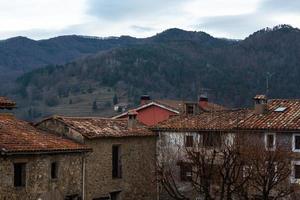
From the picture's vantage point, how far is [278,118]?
116ft

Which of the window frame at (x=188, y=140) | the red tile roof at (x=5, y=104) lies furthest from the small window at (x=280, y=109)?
the red tile roof at (x=5, y=104)

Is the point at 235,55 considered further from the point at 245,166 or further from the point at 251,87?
the point at 245,166

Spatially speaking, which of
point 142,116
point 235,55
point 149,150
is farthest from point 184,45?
A: point 149,150

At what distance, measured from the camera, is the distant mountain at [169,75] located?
122744 millimetres

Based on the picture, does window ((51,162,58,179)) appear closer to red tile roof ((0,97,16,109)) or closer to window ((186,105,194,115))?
red tile roof ((0,97,16,109))

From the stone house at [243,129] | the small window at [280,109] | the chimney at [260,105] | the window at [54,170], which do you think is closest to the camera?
the window at [54,170]

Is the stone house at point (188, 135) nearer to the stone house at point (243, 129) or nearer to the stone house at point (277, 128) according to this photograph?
the stone house at point (243, 129)

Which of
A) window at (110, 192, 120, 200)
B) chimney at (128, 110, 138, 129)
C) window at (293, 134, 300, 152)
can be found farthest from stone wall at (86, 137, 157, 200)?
window at (293, 134, 300, 152)

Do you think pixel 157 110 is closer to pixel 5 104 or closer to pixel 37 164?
pixel 5 104

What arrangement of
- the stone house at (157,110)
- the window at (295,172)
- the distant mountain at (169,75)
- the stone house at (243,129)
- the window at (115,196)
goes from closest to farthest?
the window at (295,172)
the stone house at (243,129)
the window at (115,196)
the stone house at (157,110)
the distant mountain at (169,75)

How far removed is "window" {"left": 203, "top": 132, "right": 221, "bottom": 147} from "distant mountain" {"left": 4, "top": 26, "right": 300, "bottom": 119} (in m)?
70.4

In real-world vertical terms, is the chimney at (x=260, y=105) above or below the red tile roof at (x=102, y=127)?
above

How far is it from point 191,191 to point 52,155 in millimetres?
10322

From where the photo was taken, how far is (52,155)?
3050cm
